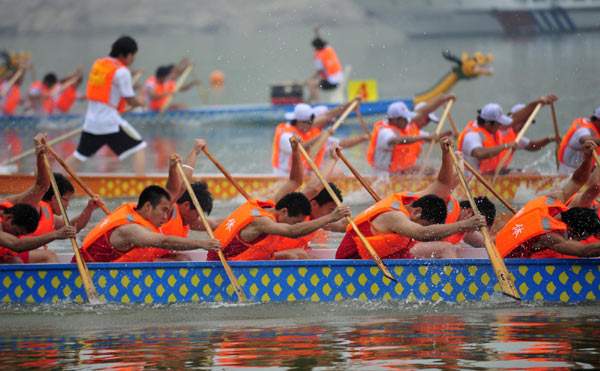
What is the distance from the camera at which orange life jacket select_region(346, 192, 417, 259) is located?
8203 millimetres

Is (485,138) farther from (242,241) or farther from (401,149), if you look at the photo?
(242,241)

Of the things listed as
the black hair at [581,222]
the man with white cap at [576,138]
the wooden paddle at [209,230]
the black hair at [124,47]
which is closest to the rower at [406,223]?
the black hair at [581,222]

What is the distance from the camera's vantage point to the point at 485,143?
12.2m

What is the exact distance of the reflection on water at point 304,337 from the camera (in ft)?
21.0

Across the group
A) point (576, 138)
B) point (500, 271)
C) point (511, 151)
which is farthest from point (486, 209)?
point (511, 151)

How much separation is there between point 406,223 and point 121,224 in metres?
1.50

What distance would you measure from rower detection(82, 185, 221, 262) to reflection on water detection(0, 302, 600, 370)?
0.34m

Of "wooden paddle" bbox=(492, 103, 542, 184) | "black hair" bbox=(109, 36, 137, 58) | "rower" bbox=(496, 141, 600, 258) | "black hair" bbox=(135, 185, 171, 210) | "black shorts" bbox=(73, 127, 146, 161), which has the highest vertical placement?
"black hair" bbox=(109, 36, 137, 58)

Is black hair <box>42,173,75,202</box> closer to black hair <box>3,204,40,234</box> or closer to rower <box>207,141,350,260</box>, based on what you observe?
black hair <box>3,204,40,234</box>

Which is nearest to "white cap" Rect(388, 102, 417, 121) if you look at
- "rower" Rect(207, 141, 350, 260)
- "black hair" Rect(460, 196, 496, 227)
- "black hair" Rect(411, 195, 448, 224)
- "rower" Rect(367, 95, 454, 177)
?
"rower" Rect(367, 95, 454, 177)

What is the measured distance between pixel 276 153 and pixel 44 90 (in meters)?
10.9

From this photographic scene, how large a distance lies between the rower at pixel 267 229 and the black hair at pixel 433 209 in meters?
0.49

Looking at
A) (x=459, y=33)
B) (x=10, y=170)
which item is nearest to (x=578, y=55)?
(x=459, y=33)

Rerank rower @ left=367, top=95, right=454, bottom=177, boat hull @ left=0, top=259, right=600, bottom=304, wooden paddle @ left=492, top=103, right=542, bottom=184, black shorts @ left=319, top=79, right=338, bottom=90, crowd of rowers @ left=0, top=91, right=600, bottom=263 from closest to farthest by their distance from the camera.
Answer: boat hull @ left=0, top=259, right=600, bottom=304, crowd of rowers @ left=0, top=91, right=600, bottom=263, wooden paddle @ left=492, top=103, right=542, bottom=184, rower @ left=367, top=95, right=454, bottom=177, black shorts @ left=319, top=79, right=338, bottom=90
